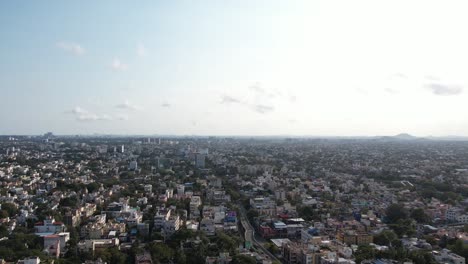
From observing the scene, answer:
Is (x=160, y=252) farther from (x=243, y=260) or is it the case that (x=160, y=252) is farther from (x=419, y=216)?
(x=419, y=216)

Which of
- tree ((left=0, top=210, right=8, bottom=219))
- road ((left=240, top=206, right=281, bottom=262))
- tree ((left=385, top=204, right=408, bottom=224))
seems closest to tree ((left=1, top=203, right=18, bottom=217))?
tree ((left=0, top=210, right=8, bottom=219))

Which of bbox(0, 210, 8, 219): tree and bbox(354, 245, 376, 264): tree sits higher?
bbox(354, 245, 376, 264): tree

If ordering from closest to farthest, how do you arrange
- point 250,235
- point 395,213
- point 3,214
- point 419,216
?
point 250,235, point 3,214, point 419,216, point 395,213

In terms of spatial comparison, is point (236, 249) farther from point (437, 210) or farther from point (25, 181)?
point (25, 181)

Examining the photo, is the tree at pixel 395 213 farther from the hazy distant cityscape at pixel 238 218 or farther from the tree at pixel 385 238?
the tree at pixel 385 238

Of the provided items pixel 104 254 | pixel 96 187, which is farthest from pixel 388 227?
pixel 96 187

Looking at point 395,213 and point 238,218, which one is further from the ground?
point 395,213

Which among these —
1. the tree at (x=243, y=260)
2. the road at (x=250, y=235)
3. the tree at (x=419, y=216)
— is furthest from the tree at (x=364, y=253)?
the tree at (x=419, y=216)

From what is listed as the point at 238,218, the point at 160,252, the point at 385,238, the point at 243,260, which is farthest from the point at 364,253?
the point at 238,218

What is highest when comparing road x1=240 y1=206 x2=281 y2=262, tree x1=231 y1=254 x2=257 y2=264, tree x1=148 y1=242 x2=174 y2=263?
tree x1=231 y1=254 x2=257 y2=264

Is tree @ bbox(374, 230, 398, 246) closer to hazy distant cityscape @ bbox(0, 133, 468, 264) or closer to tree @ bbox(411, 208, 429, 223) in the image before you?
hazy distant cityscape @ bbox(0, 133, 468, 264)

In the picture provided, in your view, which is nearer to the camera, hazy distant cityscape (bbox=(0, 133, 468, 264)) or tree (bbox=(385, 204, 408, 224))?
hazy distant cityscape (bbox=(0, 133, 468, 264))
